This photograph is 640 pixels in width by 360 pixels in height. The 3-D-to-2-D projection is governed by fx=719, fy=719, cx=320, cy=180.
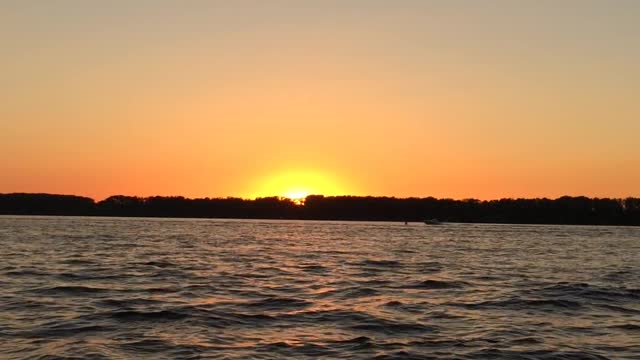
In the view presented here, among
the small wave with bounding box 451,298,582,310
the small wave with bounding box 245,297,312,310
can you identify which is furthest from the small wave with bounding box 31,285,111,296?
the small wave with bounding box 451,298,582,310

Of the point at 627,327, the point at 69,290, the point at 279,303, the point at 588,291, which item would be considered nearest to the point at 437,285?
the point at 588,291

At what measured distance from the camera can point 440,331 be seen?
22.6 metres

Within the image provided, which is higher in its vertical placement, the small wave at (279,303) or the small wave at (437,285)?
the small wave at (437,285)

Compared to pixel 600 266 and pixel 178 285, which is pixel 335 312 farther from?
pixel 600 266

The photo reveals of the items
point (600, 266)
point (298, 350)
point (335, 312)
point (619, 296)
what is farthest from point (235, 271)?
point (600, 266)

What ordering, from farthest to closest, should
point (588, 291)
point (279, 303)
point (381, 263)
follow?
point (381, 263) → point (588, 291) → point (279, 303)

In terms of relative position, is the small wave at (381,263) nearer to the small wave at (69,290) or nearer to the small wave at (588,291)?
the small wave at (588,291)

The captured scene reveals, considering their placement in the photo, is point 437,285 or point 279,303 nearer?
point 279,303

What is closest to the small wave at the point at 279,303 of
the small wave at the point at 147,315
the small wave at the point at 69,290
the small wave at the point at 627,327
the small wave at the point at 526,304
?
the small wave at the point at 147,315

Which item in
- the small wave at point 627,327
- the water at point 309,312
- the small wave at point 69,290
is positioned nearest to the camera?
the water at point 309,312

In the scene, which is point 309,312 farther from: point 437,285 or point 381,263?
point 381,263

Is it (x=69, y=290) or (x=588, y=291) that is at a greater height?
(x=588, y=291)

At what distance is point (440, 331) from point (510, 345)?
8.45 feet

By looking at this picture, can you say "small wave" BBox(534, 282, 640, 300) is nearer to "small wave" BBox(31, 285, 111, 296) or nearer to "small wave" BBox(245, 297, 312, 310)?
"small wave" BBox(245, 297, 312, 310)
